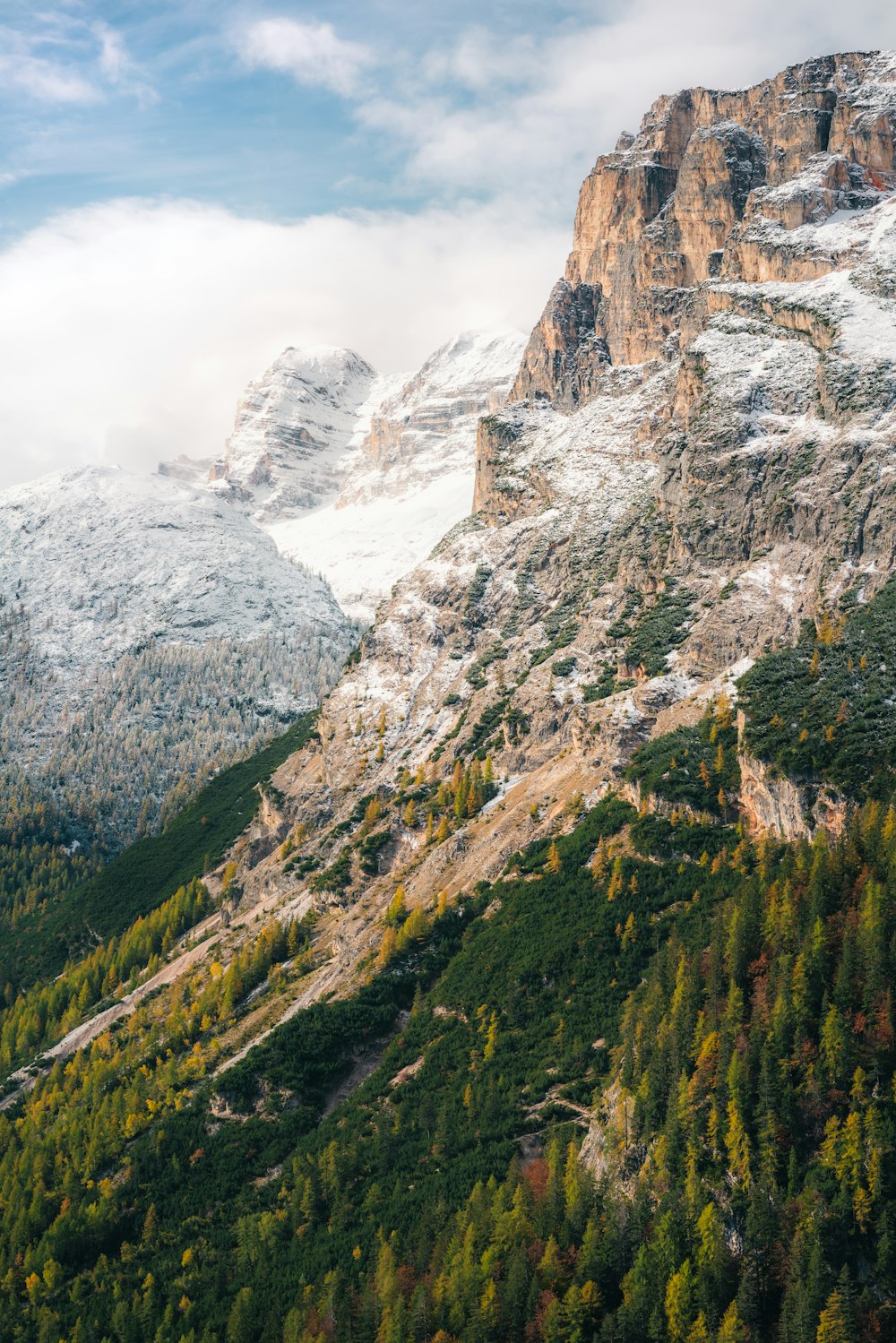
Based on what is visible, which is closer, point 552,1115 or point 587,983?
point 552,1115

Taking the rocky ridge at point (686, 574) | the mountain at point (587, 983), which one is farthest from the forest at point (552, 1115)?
the rocky ridge at point (686, 574)

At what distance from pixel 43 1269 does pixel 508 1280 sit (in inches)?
2241

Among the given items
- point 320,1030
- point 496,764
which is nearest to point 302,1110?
point 320,1030

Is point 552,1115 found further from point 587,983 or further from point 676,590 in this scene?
point 676,590

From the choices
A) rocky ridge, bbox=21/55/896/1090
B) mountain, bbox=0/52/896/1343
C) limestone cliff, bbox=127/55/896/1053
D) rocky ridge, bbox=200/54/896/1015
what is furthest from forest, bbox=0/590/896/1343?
rocky ridge, bbox=200/54/896/1015

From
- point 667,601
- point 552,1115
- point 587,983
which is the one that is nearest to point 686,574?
point 667,601

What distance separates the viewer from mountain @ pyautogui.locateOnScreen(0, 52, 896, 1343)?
288 feet

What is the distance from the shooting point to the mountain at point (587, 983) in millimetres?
87688

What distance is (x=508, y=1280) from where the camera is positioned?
8944cm

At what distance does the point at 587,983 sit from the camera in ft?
391

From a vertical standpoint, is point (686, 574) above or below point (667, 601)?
above

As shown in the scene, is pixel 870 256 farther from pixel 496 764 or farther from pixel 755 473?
pixel 496 764

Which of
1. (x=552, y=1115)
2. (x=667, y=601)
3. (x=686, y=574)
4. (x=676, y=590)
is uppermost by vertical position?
(x=686, y=574)

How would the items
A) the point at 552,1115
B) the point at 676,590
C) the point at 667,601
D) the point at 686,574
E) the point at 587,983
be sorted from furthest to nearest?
the point at 686,574, the point at 676,590, the point at 667,601, the point at 587,983, the point at 552,1115
